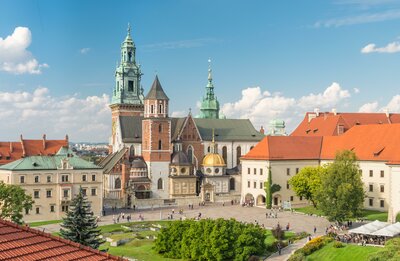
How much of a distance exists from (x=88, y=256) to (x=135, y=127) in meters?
73.2

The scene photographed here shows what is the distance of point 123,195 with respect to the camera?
74.1 m

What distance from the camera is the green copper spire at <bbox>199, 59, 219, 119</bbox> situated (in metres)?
117

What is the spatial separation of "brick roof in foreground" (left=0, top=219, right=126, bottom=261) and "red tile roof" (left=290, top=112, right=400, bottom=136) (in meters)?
69.5

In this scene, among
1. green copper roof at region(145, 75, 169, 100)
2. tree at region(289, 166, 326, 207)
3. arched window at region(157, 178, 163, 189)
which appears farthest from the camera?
green copper roof at region(145, 75, 169, 100)

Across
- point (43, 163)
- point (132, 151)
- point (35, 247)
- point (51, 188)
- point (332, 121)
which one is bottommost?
point (51, 188)

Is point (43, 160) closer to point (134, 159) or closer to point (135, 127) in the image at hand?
point (134, 159)

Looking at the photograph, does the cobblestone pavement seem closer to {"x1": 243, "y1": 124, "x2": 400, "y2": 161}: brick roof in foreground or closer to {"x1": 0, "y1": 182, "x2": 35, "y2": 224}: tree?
{"x1": 0, "y1": 182, "x2": 35, "y2": 224}: tree

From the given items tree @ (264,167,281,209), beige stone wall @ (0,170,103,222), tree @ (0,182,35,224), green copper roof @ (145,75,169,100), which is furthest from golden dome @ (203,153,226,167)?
tree @ (0,182,35,224)

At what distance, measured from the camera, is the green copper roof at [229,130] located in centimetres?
8931

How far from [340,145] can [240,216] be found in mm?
17852

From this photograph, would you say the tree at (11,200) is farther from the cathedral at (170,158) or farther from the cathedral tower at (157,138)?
the cathedral tower at (157,138)

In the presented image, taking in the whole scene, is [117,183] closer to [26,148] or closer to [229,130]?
[26,148]

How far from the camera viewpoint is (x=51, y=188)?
201 ft

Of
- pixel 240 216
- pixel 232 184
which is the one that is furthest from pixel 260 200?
pixel 232 184
